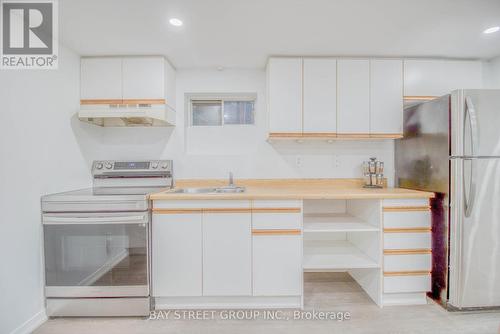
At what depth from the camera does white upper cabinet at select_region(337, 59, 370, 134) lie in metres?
2.31

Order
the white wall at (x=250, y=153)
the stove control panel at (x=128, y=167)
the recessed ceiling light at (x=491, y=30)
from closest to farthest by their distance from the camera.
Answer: the recessed ceiling light at (x=491, y=30)
the stove control panel at (x=128, y=167)
the white wall at (x=250, y=153)

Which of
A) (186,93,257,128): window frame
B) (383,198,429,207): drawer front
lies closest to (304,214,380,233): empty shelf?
(383,198,429,207): drawer front

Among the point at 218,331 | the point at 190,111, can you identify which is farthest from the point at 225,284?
the point at 190,111

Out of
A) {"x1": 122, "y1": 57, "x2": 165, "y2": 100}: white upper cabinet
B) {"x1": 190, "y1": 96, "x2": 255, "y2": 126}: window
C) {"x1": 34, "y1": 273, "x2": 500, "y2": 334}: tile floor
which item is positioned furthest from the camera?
{"x1": 190, "y1": 96, "x2": 255, "y2": 126}: window

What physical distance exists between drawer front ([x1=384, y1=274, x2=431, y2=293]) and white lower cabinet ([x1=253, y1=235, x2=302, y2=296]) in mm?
761

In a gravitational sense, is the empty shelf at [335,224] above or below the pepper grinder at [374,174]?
below

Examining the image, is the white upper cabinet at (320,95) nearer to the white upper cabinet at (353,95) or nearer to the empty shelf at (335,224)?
the white upper cabinet at (353,95)

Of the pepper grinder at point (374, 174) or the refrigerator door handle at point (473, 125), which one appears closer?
the refrigerator door handle at point (473, 125)

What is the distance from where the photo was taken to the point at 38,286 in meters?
1.80

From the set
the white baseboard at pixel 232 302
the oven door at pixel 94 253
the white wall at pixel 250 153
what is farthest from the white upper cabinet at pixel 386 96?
the oven door at pixel 94 253

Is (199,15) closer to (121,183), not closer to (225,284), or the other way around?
(121,183)

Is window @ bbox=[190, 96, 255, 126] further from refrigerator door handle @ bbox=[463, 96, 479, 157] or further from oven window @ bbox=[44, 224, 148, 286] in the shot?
refrigerator door handle @ bbox=[463, 96, 479, 157]

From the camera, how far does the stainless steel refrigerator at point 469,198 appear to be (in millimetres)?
1805

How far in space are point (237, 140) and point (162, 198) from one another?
3.68 ft
